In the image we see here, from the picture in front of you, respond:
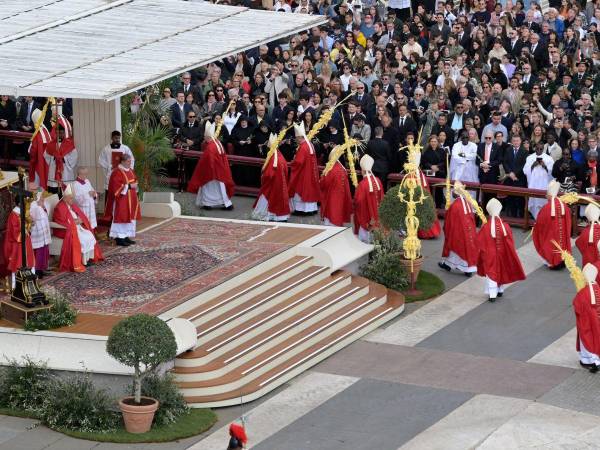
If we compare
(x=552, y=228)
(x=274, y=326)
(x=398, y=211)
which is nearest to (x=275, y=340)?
(x=274, y=326)

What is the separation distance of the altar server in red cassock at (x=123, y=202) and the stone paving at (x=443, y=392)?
460cm

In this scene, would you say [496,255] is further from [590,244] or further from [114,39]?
[114,39]

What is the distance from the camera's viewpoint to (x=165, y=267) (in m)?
28.4

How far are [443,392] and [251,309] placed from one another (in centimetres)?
340

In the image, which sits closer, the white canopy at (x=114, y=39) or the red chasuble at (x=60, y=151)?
the white canopy at (x=114, y=39)

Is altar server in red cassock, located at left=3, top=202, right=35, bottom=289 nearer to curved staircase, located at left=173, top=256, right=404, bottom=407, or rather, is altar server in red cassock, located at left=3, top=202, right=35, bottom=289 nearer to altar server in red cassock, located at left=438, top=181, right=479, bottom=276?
curved staircase, located at left=173, top=256, right=404, bottom=407

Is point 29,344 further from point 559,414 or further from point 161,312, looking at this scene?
point 559,414

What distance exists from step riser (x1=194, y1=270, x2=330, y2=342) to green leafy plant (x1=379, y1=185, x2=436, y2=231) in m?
1.80

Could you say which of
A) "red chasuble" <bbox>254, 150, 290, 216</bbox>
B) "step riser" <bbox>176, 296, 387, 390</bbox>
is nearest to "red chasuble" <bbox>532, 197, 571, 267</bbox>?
"step riser" <bbox>176, 296, 387, 390</bbox>

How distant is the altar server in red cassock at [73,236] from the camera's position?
28109mm

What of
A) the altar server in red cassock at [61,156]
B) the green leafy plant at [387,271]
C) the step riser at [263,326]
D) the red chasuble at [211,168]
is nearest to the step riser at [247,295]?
the step riser at [263,326]

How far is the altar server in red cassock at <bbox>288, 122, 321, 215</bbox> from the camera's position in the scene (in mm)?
33250

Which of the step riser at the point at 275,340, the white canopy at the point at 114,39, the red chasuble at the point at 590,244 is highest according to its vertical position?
the white canopy at the point at 114,39

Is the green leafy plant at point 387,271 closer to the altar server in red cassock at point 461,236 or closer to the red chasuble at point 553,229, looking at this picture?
the altar server in red cassock at point 461,236
